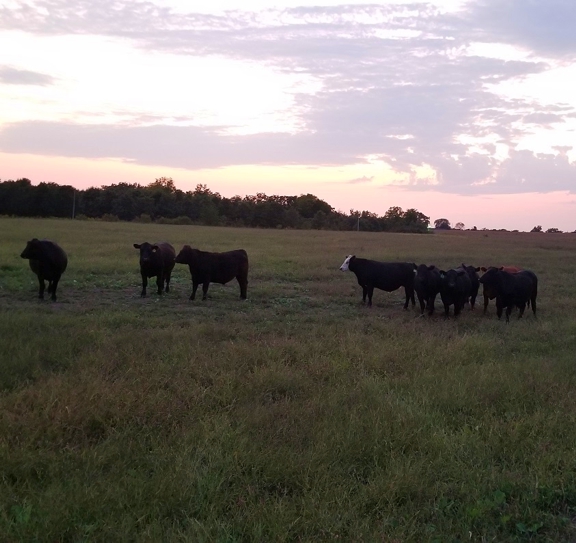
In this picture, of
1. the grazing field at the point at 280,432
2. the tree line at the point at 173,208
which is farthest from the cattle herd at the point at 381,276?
the tree line at the point at 173,208

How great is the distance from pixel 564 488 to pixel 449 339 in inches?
208

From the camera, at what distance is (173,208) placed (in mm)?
80750

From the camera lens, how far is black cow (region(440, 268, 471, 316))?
12195 mm

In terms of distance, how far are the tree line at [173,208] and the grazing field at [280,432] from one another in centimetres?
6521

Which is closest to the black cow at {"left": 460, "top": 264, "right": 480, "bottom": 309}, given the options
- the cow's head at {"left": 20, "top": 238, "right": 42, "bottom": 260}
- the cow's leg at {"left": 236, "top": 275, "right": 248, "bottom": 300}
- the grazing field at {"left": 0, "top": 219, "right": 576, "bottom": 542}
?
the grazing field at {"left": 0, "top": 219, "right": 576, "bottom": 542}

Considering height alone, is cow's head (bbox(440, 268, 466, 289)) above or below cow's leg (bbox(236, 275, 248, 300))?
above

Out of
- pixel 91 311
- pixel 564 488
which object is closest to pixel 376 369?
pixel 564 488

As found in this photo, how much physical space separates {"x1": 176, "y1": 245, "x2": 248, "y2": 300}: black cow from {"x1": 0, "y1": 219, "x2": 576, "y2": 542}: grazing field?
3552 millimetres

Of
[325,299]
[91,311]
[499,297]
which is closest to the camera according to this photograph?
[91,311]

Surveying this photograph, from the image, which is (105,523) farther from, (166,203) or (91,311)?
(166,203)

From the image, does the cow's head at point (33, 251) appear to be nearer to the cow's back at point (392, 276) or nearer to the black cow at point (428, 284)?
the cow's back at point (392, 276)

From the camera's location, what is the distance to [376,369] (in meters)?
7.58

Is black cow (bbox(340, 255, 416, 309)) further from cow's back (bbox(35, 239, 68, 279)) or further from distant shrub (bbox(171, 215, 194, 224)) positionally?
distant shrub (bbox(171, 215, 194, 224))

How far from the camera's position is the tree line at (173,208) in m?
73.6
